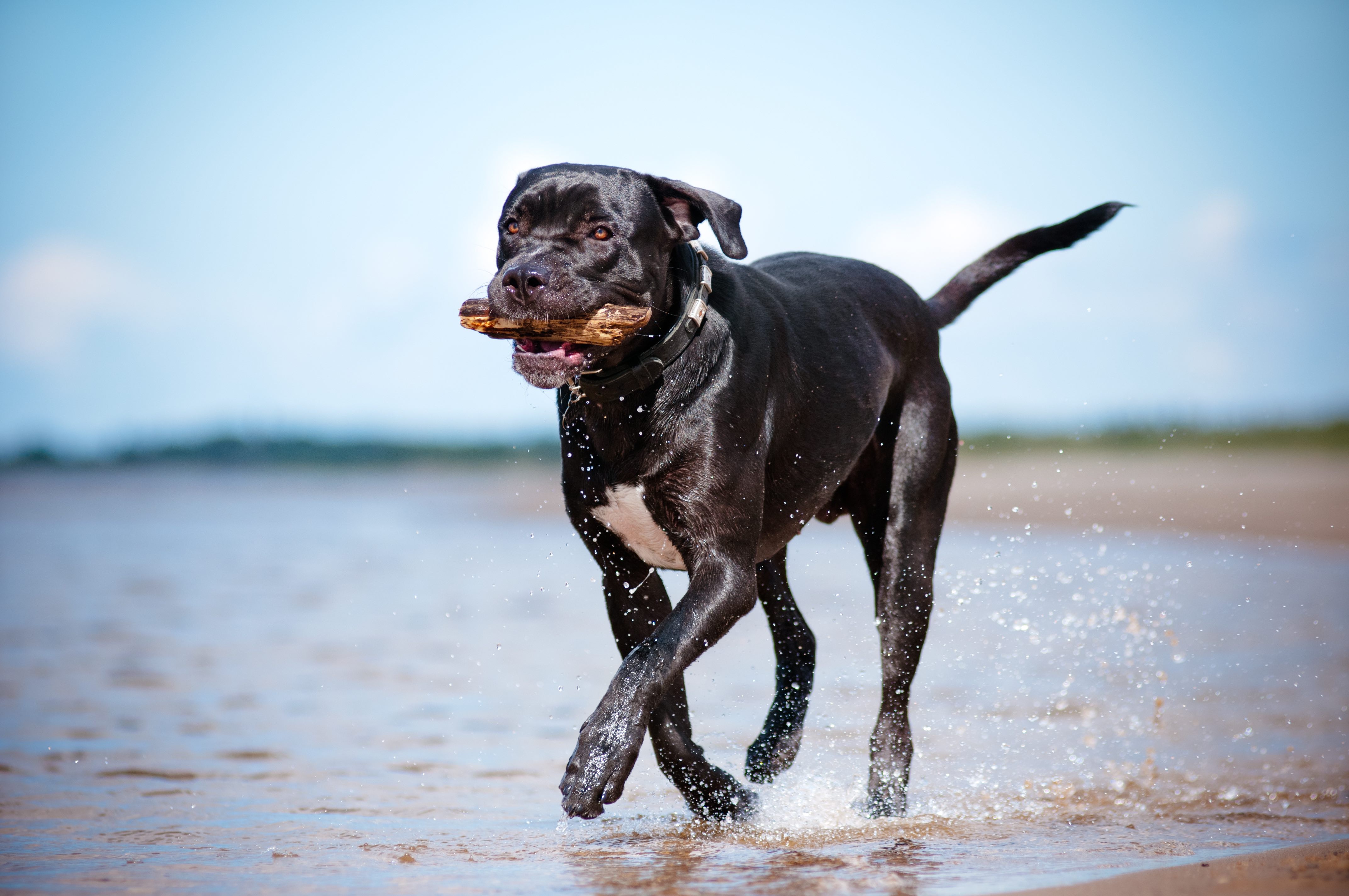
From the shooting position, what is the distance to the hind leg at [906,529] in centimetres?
493

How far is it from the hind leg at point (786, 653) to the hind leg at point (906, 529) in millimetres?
315

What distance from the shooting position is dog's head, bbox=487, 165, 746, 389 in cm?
365

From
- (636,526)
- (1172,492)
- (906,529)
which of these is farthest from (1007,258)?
(1172,492)

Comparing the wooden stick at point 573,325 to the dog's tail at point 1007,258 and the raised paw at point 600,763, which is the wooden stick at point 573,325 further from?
the dog's tail at point 1007,258

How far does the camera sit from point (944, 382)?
5.31m

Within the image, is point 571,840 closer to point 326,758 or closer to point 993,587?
point 326,758

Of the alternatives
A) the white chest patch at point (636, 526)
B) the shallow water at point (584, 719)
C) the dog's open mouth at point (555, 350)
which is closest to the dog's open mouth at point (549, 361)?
the dog's open mouth at point (555, 350)

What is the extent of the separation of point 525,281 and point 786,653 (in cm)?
220

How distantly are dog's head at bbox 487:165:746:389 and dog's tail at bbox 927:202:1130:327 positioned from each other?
1.79 meters

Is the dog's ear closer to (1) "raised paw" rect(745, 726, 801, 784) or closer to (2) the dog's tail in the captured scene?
(2) the dog's tail

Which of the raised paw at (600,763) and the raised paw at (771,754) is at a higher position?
the raised paw at (600,763)

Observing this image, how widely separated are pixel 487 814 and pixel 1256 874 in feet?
8.19

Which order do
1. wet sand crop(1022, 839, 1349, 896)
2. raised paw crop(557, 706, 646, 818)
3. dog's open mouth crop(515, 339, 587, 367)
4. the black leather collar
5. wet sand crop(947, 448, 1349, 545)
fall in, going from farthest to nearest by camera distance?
1. wet sand crop(947, 448, 1349, 545)
2. the black leather collar
3. dog's open mouth crop(515, 339, 587, 367)
4. raised paw crop(557, 706, 646, 818)
5. wet sand crop(1022, 839, 1349, 896)

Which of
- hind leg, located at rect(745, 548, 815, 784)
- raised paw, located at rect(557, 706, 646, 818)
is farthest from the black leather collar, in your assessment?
hind leg, located at rect(745, 548, 815, 784)
